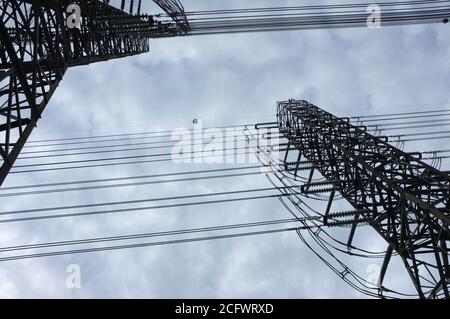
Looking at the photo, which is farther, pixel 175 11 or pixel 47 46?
pixel 175 11

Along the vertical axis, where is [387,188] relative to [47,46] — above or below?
below

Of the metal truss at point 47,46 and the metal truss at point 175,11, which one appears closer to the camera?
the metal truss at point 47,46

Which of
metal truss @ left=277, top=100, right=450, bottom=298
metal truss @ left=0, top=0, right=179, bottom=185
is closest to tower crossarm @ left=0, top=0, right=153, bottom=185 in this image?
metal truss @ left=0, top=0, right=179, bottom=185

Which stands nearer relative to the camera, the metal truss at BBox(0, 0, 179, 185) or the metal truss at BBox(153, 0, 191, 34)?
the metal truss at BBox(0, 0, 179, 185)

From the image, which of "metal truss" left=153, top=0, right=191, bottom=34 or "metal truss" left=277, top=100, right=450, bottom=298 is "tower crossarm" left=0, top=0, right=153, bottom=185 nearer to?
"metal truss" left=153, top=0, right=191, bottom=34

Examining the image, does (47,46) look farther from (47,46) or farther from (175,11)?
(175,11)

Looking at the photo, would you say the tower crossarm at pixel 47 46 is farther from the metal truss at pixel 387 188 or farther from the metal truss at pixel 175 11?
the metal truss at pixel 387 188

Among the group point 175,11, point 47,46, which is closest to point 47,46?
point 47,46

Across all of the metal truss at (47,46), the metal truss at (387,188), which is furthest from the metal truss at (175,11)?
the metal truss at (387,188)

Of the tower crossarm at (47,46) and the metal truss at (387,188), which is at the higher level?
the tower crossarm at (47,46)

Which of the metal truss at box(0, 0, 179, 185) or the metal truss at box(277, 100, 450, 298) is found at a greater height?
the metal truss at box(0, 0, 179, 185)
